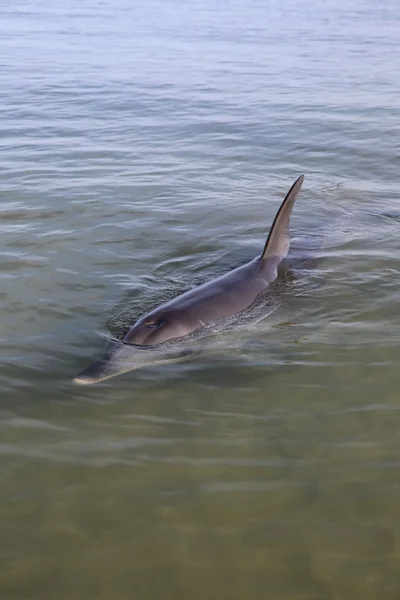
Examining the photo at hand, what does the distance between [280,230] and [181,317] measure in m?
1.93

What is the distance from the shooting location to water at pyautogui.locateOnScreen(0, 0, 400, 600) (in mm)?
4160

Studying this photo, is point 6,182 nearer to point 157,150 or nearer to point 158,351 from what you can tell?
point 157,150

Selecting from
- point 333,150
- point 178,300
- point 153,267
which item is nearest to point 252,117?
point 333,150

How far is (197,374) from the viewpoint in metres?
6.04

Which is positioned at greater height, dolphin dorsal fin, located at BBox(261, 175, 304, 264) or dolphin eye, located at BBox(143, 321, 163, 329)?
dolphin dorsal fin, located at BBox(261, 175, 304, 264)

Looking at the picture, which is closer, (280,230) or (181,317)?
(181,317)

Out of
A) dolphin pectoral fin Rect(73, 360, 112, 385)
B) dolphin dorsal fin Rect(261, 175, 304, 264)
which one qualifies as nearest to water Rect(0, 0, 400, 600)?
dolphin pectoral fin Rect(73, 360, 112, 385)

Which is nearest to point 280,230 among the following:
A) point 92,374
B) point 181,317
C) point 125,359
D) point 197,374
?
point 181,317

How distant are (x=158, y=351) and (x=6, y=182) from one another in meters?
6.46

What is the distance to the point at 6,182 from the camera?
1154 cm

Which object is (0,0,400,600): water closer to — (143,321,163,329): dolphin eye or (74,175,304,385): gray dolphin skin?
(74,175,304,385): gray dolphin skin

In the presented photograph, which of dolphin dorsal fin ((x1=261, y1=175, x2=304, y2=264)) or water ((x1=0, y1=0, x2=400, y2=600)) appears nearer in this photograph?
water ((x1=0, y1=0, x2=400, y2=600))

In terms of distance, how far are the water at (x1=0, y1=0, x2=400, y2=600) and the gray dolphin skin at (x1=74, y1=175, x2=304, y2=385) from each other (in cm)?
15

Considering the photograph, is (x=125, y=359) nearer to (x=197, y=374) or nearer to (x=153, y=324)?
(x=153, y=324)
